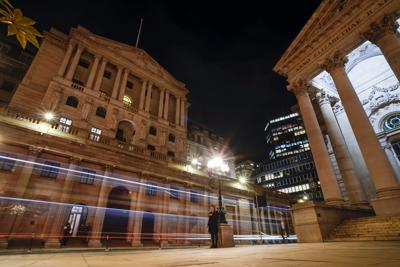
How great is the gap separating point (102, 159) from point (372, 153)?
19.3m

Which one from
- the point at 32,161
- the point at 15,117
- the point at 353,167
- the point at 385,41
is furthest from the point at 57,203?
the point at 385,41

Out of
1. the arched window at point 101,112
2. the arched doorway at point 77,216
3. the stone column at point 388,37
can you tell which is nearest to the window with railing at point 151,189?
the arched doorway at point 77,216

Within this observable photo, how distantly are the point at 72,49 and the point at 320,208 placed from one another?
1148 inches

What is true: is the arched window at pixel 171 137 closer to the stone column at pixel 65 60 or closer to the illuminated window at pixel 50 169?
the stone column at pixel 65 60

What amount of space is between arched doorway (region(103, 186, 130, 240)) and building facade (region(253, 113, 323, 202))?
45343 mm

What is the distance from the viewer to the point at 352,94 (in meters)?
13.6

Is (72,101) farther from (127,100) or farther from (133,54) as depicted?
(133,54)

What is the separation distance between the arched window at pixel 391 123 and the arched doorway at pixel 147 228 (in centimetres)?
2253

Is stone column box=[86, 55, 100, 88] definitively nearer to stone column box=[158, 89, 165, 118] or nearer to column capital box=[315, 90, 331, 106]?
stone column box=[158, 89, 165, 118]

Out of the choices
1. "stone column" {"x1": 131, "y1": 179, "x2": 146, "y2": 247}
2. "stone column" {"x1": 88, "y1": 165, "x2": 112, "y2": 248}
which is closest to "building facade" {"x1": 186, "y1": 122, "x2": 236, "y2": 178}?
"stone column" {"x1": 131, "y1": 179, "x2": 146, "y2": 247}

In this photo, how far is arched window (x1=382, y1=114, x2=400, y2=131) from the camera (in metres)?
17.5

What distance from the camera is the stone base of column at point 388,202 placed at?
33.7 ft

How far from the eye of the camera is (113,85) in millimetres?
26984

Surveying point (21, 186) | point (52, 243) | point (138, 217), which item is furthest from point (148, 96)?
point (52, 243)
